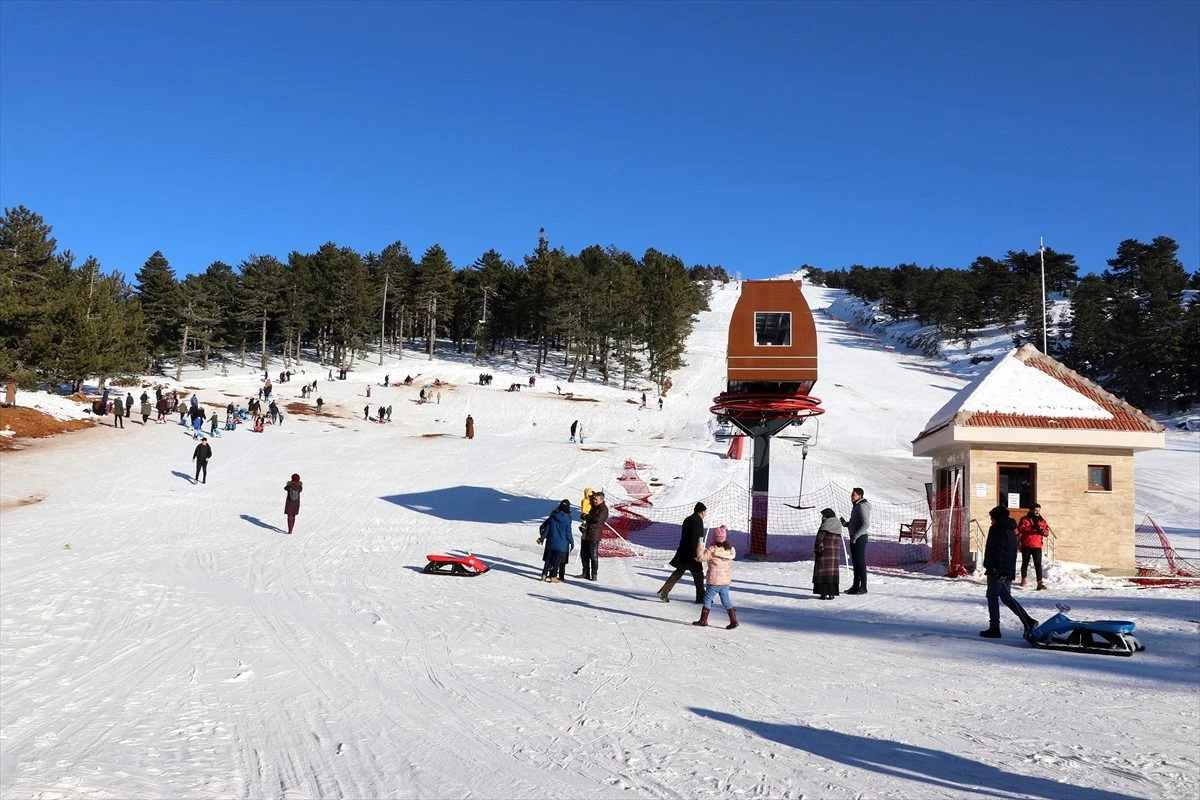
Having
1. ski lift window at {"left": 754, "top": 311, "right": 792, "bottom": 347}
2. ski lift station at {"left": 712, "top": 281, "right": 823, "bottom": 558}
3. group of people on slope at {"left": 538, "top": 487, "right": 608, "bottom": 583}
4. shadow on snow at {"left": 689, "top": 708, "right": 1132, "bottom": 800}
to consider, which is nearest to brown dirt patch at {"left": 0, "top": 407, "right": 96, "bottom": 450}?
group of people on slope at {"left": 538, "top": 487, "right": 608, "bottom": 583}

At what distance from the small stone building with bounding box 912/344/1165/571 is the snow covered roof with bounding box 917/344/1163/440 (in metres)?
0.02

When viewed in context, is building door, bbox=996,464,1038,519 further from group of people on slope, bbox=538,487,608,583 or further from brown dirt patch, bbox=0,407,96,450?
brown dirt patch, bbox=0,407,96,450

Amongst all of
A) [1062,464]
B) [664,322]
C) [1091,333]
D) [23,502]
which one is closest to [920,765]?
[1062,464]

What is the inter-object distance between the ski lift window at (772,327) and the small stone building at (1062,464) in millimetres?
4591

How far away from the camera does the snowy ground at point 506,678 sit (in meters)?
5.61

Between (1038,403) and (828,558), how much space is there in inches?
287

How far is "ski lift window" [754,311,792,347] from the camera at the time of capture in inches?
814

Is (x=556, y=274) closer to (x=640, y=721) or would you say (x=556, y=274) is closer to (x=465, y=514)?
(x=465, y=514)

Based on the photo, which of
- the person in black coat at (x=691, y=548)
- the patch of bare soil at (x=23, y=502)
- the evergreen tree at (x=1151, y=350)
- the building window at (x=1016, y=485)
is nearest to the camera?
the person in black coat at (x=691, y=548)

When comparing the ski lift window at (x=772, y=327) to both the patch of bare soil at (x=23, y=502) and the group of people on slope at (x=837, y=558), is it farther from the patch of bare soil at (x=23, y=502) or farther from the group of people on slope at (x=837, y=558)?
the patch of bare soil at (x=23, y=502)

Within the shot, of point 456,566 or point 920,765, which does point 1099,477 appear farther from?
point 920,765

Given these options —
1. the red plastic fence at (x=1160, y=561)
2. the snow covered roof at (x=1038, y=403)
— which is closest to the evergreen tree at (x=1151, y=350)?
the red plastic fence at (x=1160, y=561)

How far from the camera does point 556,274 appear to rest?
249 feet

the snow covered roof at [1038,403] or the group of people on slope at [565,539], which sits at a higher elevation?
the snow covered roof at [1038,403]
